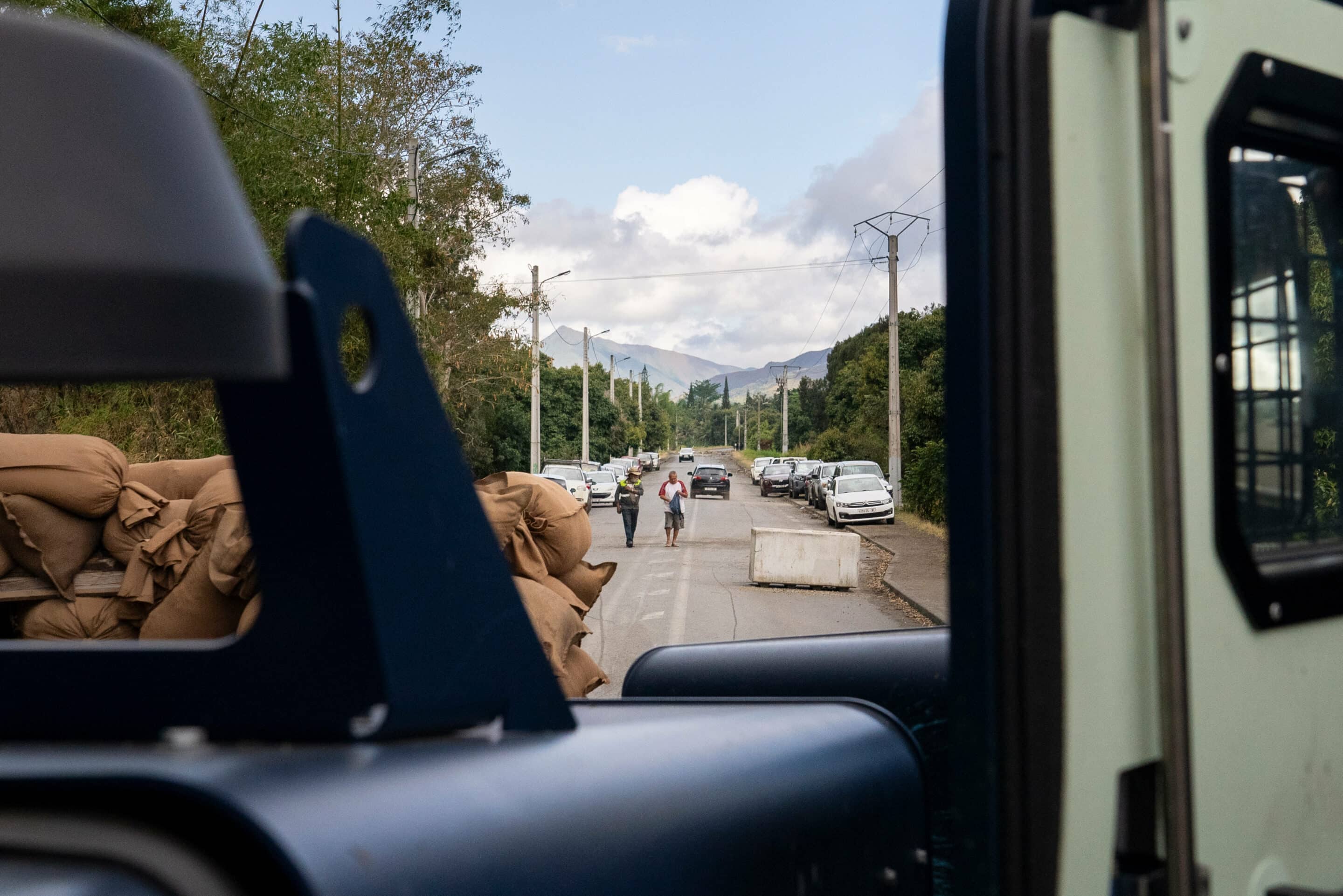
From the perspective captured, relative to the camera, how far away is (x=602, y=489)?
4297 centimetres

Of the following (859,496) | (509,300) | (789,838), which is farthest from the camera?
(509,300)

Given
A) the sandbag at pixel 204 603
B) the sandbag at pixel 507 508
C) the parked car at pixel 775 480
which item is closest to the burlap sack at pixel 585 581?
the sandbag at pixel 507 508

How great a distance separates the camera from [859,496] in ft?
98.3

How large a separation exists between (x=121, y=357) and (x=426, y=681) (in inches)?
15.7

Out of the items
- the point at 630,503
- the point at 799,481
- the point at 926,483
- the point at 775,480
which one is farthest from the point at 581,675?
the point at 775,480

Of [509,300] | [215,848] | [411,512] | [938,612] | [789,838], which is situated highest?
[509,300]

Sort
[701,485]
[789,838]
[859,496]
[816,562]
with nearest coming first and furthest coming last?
1. [789,838]
2. [816,562]
3. [859,496]
4. [701,485]

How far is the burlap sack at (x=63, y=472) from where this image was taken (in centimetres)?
332

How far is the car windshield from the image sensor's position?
99.5 feet

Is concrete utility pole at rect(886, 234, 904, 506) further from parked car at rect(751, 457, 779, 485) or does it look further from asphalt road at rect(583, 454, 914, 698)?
parked car at rect(751, 457, 779, 485)

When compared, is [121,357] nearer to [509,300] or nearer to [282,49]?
[282,49]

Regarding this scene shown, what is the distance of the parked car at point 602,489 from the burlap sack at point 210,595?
38535mm

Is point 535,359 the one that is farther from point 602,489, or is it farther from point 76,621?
point 76,621

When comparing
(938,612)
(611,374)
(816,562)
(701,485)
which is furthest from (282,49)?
(611,374)
